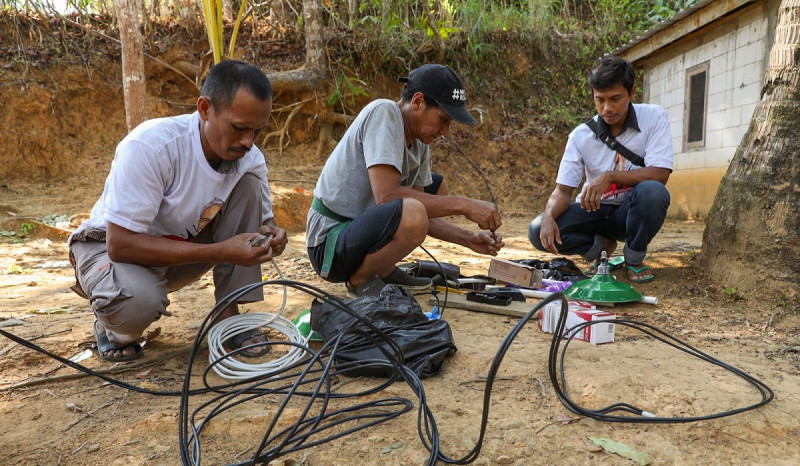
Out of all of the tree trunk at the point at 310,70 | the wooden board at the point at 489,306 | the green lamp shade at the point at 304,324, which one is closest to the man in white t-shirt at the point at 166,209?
the green lamp shade at the point at 304,324


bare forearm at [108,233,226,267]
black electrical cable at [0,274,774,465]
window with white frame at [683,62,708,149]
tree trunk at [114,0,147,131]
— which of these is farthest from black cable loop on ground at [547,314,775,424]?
window with white frame at [683,62,708,149]

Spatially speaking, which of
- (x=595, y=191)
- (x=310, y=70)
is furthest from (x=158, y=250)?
(x=310, y=70)

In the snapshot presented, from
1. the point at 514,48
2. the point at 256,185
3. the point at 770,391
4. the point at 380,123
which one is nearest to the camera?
the point at 770,391

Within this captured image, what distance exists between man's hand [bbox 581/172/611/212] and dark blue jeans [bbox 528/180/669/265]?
23 cm

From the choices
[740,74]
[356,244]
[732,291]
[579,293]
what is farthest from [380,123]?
[740,74]

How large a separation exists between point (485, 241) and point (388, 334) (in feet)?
3.06

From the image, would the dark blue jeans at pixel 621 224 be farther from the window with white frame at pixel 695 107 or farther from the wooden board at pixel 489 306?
the window with white frame at pixel 695 107

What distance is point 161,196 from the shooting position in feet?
6.79

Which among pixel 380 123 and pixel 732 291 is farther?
pixel 732 291

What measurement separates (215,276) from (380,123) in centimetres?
108

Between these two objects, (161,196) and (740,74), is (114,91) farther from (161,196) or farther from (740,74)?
(740,74)

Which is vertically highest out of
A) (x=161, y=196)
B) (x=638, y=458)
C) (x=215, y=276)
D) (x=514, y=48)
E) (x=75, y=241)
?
(x=514, y=48)

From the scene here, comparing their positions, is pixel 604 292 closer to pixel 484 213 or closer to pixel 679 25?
pixel 484 213

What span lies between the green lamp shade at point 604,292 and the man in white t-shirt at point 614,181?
1.81 feet
